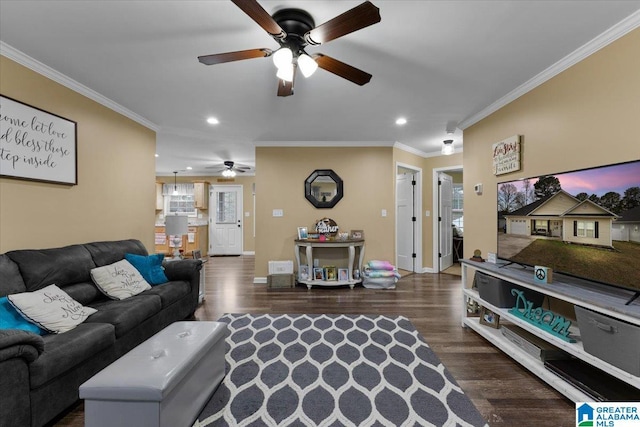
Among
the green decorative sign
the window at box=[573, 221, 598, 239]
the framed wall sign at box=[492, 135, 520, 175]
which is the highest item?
the framed wall sign at box=[492, 135, 520, 175]

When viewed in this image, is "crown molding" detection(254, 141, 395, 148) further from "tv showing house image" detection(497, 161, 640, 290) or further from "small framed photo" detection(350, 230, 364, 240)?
"tv showing house image" detection(497, 161, 640, 290)

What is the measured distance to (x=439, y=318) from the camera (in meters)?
2.95

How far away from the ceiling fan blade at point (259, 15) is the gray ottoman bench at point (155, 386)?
1.87m

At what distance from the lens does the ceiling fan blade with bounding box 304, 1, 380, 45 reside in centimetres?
125

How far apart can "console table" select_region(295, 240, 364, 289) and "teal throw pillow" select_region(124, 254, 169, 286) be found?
1984 mm

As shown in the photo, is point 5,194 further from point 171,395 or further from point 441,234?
point 441,234

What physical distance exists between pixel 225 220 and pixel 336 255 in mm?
4580

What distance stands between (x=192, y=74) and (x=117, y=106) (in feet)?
4.61

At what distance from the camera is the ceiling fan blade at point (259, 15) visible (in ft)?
4.08

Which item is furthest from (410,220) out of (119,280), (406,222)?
(119,280)

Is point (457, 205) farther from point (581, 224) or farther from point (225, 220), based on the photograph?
point (225, 220)

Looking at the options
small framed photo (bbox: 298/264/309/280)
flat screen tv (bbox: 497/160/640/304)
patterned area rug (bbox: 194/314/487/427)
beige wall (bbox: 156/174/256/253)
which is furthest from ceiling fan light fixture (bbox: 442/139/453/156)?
beige wall (bbox: 156/174/256/253)

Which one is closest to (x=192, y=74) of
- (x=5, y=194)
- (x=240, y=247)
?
(x=5, y=194)

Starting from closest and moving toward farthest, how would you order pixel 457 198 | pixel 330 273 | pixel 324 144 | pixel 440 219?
pixel 330 273 → pixel 324 144 → pixel 440 219 → pixel 457 198
